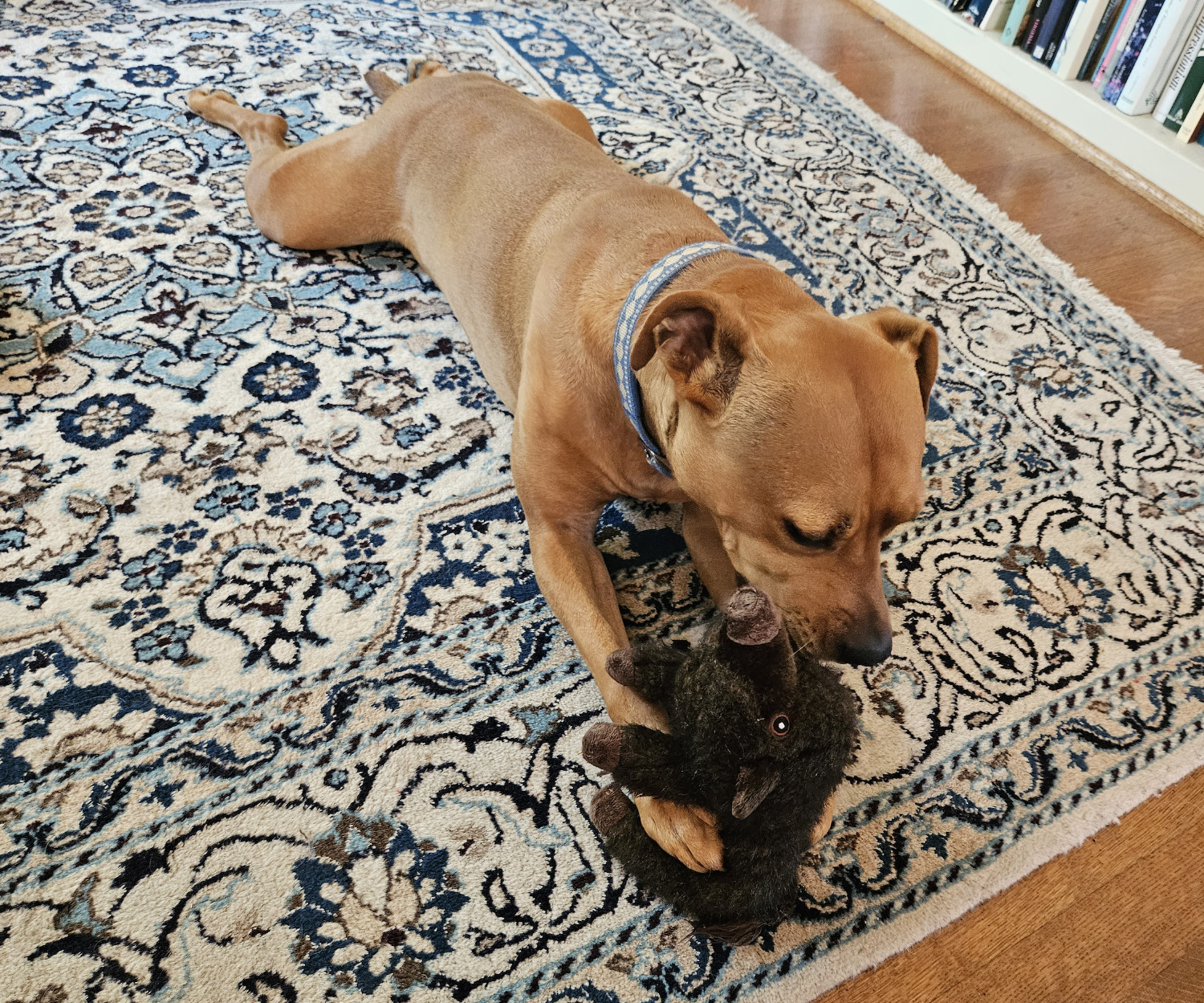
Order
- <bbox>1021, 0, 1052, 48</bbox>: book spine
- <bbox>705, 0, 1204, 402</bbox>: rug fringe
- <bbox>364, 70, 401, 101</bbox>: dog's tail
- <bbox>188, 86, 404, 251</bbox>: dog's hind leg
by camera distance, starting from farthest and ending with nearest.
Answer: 1. <bbox>1021, 0, 1052, 48</bbox>: book spine
2. <bbox>364, 70, 401, 101</bbox>: dog's tail
3. <bbox>705, 0, 1204, 402</bbox>: rug fringe
4. <bbox>188, 86, 404, 251</bbox>: dog's hind leg

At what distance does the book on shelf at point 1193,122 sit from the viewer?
2.84 m

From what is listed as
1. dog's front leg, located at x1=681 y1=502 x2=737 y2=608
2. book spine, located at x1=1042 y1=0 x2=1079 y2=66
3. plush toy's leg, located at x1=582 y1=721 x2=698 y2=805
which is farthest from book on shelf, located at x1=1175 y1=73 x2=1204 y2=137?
plush toy's leg, located at x1=582 y1=721 x2=698 y2=805

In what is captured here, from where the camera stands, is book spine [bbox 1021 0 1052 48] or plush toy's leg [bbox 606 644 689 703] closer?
plush toy's leg [bbox 606 644 689 703]

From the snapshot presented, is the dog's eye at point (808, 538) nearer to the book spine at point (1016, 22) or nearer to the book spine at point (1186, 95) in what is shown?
the book spine at point (1186, 95)

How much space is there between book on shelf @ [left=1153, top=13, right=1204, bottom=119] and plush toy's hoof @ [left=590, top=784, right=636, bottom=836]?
10.6ft

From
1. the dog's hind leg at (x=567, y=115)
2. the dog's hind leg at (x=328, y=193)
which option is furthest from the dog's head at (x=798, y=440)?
the dog's hind leg at (x=567, y=115)

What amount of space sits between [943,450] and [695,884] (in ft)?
4.30

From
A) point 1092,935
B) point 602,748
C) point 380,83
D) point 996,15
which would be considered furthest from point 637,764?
point 996,15

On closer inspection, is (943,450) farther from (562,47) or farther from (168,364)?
(562,47)

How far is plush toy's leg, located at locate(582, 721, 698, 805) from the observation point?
1123 mm

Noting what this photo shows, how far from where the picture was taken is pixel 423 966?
3.96ft

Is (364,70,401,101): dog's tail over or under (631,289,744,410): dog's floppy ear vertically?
under

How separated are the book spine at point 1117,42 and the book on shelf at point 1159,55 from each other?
0.09 metres

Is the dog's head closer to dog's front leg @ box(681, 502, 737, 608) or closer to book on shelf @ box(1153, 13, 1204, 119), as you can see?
dog's front leg @ box(681, 502, 737, 608)
